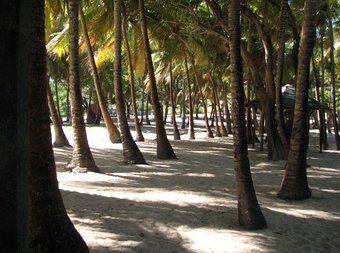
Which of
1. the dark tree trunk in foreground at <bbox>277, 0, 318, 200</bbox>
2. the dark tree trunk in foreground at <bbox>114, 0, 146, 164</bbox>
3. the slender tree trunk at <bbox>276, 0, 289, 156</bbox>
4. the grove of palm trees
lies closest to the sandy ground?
the grove of palm trees

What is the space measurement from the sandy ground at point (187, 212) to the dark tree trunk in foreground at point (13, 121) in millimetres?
2195

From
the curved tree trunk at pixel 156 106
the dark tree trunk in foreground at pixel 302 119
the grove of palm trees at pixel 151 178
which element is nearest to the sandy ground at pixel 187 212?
the grove of palm trees at pixel 151 178

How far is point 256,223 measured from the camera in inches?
208

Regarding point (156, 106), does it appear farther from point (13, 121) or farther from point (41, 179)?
point (13, 121)

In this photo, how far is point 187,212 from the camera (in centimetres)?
602

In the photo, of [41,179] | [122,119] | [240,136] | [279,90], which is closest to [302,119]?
[240,136]

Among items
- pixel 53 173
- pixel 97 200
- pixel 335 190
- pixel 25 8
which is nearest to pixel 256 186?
pixel 335 190

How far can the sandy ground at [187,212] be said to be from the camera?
15.2ft

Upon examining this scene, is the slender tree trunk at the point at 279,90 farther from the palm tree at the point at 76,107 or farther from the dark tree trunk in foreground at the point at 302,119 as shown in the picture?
the palm tree at the point at 76,107

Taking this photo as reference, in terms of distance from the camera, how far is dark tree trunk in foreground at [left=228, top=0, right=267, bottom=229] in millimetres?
5227

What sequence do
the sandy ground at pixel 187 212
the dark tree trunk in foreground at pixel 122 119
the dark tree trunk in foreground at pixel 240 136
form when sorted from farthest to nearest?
the dark tree trunk in foreground at pixel 122 119
the dark tree trunk in foreground at pixel 240 136
the sandy ground at pixel 187 212

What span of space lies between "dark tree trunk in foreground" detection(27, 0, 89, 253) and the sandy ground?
32.5 inches

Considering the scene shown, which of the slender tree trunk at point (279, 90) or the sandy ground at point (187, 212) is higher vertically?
A: the slender tree trunk at point (279, 90)

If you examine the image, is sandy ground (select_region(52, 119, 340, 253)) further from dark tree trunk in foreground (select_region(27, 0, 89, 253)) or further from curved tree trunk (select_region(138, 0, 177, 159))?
curved tree trunk (select_region(138, 0, 177, 159))
